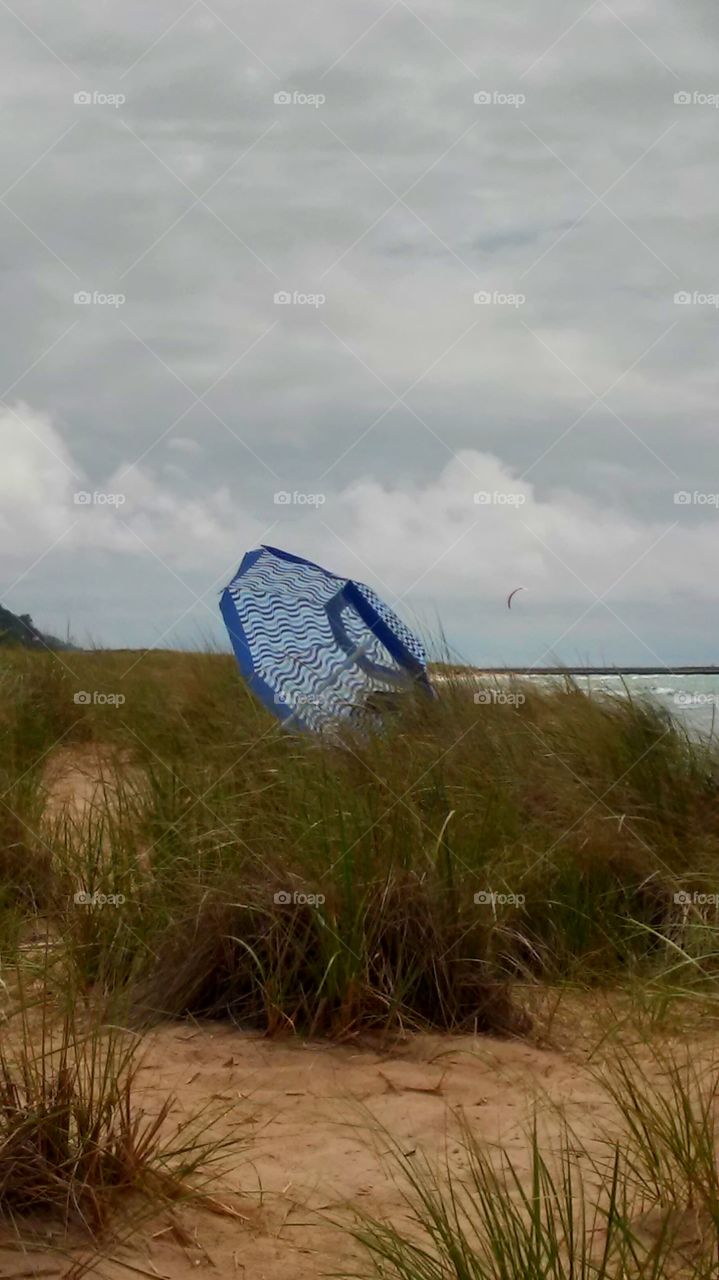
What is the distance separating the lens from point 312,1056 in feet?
10.5

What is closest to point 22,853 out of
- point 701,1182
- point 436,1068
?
point 436,1068

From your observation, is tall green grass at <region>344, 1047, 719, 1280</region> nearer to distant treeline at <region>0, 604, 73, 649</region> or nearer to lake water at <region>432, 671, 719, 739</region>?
lake water at <region>432, 671, 719, 739</region>

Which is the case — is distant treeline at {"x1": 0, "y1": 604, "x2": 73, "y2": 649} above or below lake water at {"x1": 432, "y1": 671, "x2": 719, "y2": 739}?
above

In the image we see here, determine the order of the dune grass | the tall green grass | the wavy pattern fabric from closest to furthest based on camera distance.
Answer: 1. the tall green grass
2. the dune grass
3. the wavy pattern fabric

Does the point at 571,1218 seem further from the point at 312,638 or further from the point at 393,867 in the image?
the point at 312,638

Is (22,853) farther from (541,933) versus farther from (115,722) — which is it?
(115,722)

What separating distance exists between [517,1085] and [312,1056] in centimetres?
52

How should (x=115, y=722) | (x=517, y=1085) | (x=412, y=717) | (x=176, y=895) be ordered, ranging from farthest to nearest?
1. (x=115, y=722)
2. (x=412, y=717)
3. (x=176, y=895)
4. (x=517, y=1085)

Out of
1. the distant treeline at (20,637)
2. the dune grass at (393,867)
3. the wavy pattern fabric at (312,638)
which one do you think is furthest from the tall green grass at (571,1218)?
the distant treeline at (20,637)

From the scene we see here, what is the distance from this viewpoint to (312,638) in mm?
7598

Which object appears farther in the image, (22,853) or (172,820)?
(22,853)

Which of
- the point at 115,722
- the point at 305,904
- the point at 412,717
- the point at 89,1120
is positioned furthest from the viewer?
the point at 115,722

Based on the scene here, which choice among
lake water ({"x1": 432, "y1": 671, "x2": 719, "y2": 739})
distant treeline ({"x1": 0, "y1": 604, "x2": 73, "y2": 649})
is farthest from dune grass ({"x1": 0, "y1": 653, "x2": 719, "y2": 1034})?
distant treeline ({"x1": 0, "y1": 604, "x2": 73, "y2": 649})

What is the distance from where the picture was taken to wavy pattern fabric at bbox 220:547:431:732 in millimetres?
6707
